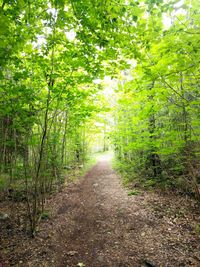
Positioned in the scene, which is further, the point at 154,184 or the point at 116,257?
the point at 154,184

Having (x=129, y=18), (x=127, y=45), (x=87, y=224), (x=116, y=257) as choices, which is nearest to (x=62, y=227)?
(x=87, y=224)

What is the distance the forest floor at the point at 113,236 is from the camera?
405cm

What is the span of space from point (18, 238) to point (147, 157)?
6.48 metres

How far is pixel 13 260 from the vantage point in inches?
166

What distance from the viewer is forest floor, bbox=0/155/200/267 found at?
4.05 meters

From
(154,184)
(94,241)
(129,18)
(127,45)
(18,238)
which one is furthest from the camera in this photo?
(154,184)

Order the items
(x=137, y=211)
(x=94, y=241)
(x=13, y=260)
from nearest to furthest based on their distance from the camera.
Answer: (x=13, y=260) < (x=94, y=241) < (x=137, y=211)

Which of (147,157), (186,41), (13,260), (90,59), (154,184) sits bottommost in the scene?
(13,260)

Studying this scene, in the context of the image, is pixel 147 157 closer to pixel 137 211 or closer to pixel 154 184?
pixel 154 184

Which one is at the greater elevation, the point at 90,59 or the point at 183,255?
the point at 90,59

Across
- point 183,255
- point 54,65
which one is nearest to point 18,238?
point 183,255

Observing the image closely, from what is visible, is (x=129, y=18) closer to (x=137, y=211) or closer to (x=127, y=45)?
(x=127, y=45)

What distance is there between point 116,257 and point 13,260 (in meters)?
2.36

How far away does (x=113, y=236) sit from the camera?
16.3 feet
